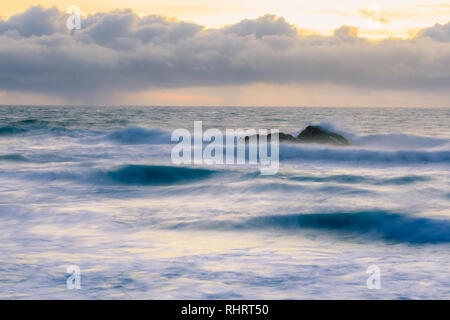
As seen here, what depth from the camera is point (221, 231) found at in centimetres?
726

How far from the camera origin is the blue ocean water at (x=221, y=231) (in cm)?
473

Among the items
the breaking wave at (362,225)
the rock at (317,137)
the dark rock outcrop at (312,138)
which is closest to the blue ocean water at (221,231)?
the breaking wave at (362,225)

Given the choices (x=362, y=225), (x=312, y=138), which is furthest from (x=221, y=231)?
(x=312, y=138)

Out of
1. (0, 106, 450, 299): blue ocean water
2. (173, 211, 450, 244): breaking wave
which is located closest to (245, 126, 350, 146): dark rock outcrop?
(0, 106, 450, 299): blue ocean water

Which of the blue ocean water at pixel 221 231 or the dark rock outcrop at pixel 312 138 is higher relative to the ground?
the dark rock outcrop at pixel 312 138

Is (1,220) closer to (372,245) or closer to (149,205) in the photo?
(149,205)

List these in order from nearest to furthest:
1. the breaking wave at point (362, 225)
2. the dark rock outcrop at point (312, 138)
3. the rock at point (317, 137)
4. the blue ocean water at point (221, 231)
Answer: the blue ocean water at point (221, 231) → the breaking wave at point (362, 225) → the dark rock outcrop at point (312, 138) → the rock at point (317, 137)

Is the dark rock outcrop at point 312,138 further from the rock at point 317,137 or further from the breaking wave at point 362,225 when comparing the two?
the breaking wave at point 362,225

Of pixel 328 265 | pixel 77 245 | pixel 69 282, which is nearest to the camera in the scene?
pixel 69 282

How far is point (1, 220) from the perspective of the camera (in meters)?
7.85

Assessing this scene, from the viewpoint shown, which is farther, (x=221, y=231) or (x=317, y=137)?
(x=317, y=137)

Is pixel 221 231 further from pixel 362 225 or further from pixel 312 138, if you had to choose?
pixel 312 138
